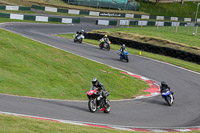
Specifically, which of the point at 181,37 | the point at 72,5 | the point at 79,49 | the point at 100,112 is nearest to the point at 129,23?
the point at 72,5

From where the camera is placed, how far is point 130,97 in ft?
69.6

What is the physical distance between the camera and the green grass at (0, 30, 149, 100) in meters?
18.6

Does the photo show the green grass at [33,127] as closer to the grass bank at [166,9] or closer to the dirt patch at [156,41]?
the dirt patch at [156,41]

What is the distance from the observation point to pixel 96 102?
15.5 m

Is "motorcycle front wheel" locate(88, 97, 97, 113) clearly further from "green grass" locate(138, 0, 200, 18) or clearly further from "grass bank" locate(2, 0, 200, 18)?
"green grass" locate(138, 0, 200, 18)

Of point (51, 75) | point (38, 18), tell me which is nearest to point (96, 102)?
point (51, 75)

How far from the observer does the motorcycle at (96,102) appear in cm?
1510

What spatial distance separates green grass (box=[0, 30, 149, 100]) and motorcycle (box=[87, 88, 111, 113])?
3.18 metres

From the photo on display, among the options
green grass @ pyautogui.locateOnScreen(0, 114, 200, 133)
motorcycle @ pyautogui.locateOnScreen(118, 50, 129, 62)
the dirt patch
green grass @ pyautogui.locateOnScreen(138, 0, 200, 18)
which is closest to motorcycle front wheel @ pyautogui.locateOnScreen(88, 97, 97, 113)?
green grass @ pyautogui.locateOnScreen(0, 114, 200, 133)

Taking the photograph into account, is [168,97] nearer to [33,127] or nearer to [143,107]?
[143,107]

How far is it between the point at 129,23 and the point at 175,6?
112 ft

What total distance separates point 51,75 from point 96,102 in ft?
22.7

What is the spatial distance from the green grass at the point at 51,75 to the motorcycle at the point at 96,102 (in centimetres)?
318

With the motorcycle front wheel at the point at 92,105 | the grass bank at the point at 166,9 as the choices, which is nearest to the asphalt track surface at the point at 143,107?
the motorcycle front wheel at the point at 92,105
